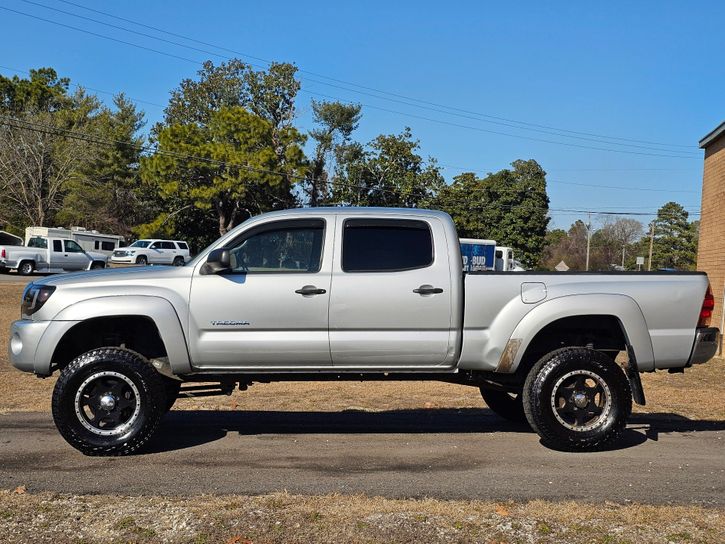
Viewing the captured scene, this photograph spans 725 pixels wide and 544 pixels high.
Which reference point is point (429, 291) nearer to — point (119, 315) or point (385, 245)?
point (385, 245)

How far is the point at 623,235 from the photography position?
87.0 m

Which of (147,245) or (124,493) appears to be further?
(147,245)

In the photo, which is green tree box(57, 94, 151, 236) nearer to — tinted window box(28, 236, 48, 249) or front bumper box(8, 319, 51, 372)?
tinted window box(28, 236, 48, 249)

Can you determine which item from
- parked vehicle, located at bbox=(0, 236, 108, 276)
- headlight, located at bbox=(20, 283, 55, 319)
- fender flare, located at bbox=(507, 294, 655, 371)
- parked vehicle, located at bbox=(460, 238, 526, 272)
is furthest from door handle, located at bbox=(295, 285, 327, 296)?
parked vehicle, located at bbox=(0, 236, 108, 276)

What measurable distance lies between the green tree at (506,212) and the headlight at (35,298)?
52460 millimetres

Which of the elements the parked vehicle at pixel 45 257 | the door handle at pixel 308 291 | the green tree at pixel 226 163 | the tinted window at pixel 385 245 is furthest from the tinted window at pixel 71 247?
the door handle at pixel 308 291

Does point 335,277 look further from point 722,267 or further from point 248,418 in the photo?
point 722,267

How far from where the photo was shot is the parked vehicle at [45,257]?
37000 mm

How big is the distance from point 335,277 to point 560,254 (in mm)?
79764

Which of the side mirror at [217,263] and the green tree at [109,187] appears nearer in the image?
the side mirror at [217,263]

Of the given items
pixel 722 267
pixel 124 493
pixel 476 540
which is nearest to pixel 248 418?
pixel 124 493

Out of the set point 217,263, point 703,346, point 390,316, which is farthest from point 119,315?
point 703,346

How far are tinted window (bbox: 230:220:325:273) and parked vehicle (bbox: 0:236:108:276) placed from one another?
33426mm

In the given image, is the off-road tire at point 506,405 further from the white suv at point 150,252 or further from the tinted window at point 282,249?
the white suv at point 150,252
